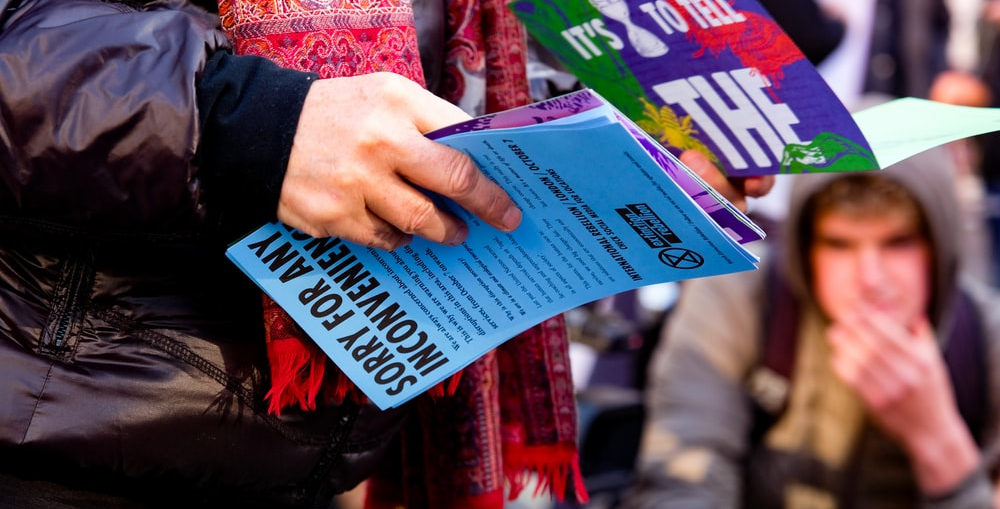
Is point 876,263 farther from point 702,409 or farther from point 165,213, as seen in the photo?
point 165,213

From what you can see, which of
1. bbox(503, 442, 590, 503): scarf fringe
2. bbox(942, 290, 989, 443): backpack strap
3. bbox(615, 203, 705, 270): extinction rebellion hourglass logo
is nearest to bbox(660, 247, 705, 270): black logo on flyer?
bbox(615, 203, 705, 270): extinction rebellion hourglass logo

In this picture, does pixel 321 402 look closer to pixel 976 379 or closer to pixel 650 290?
pixel 976 379

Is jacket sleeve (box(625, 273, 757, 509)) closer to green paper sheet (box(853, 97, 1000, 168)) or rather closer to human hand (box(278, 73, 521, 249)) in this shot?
green paper sheet (box(853, 97, 1000, 168))

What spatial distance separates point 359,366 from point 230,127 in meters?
0.23

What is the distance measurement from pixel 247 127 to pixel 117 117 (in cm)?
10

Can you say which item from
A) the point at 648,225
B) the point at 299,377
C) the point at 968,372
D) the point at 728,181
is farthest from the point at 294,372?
the point at 968,372

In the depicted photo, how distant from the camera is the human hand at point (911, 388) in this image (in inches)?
89.0

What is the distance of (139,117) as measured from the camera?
0.78 meters

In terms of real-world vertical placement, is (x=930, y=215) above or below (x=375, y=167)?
below

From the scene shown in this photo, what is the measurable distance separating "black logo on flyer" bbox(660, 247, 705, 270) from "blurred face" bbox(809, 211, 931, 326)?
1.59 m

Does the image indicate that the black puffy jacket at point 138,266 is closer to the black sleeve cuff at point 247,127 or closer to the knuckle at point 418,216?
the black sleeve cuff at point 247,127

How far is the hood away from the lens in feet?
7.65

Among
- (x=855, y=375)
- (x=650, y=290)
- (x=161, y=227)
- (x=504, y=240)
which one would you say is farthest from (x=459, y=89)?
(x=650, y=290)

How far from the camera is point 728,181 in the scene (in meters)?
1.15
